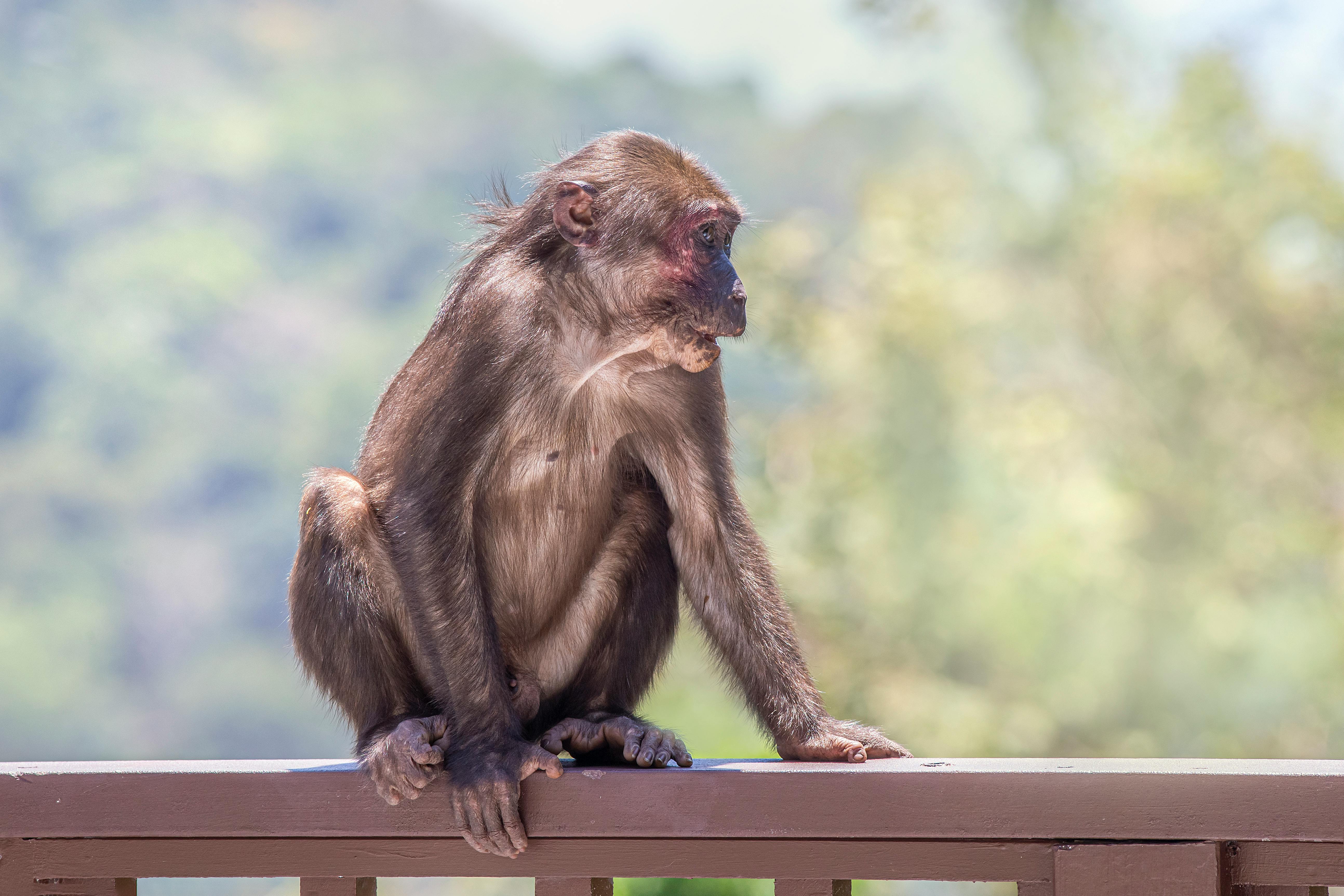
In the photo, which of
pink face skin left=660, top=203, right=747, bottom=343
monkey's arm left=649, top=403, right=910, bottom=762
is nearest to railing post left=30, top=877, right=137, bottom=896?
monkey's arm left=649, top=403, right=910, bottom=762

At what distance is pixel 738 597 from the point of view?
320 cm

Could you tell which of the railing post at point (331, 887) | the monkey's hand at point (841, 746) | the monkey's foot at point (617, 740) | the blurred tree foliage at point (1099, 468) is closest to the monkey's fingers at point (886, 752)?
the monkey's hand at point (841, 746)

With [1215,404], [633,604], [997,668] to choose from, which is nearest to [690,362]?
[633,604]

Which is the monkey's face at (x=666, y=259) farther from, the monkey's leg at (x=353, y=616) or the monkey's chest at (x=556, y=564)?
the monkey's leg at (x=353, y=616)

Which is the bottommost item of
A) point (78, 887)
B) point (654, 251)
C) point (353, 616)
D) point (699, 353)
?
point (78, 887)

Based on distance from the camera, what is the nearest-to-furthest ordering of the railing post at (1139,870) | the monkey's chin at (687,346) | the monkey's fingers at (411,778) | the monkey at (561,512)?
the railing post at (1139,870) → the monkey's fingers at (411,778) → the monkey at (561,512) → the monkey's chin at (687,346)

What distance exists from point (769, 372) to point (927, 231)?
2.66 m

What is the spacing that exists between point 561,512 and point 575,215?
718 millimetres

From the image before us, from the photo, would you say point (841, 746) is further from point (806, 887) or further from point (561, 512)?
point (561, 512)

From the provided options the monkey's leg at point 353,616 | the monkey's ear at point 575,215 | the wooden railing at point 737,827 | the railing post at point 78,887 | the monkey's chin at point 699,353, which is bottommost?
the railing post at point 78,887

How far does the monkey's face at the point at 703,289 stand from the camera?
296 centimetres

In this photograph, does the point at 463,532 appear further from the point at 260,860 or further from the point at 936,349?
the point at 936,349

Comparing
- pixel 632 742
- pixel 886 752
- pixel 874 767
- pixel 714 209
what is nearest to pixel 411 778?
pixel 632 742

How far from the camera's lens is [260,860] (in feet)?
8.32
